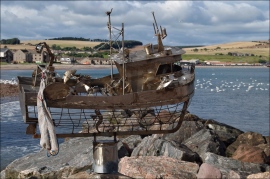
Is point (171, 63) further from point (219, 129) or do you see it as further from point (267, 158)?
point (219, 129)

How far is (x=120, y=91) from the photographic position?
6.65 metres

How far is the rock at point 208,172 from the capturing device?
13086 millimetres

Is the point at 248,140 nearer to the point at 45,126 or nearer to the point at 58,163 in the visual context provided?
the point at 58,163

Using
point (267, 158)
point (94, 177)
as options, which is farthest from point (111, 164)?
point (267, 158)

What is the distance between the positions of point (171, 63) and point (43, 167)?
8.26 m

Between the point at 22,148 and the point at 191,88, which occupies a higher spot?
the point at 191,88

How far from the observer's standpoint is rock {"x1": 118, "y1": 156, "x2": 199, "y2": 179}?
12.4 meters

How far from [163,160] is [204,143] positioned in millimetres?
4864

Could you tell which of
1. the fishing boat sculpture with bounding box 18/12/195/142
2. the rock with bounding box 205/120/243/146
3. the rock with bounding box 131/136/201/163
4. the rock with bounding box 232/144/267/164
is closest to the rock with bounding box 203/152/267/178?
the rock with bounding box 131/136/201/163

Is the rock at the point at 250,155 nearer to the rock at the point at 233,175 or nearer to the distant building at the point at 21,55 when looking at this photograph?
the rock at the point at 233,175

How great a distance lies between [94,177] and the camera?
6113 millimetres

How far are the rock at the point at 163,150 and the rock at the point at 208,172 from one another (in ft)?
3.99

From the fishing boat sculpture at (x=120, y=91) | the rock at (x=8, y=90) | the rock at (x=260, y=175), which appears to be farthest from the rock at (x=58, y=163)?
the rock at (x=8, y=90)

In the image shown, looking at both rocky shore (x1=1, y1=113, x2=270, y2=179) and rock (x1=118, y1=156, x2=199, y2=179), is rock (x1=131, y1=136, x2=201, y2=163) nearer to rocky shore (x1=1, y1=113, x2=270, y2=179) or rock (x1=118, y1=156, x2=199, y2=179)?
rocky shore (x1=1, y1=113, x2=270, y2=179)
